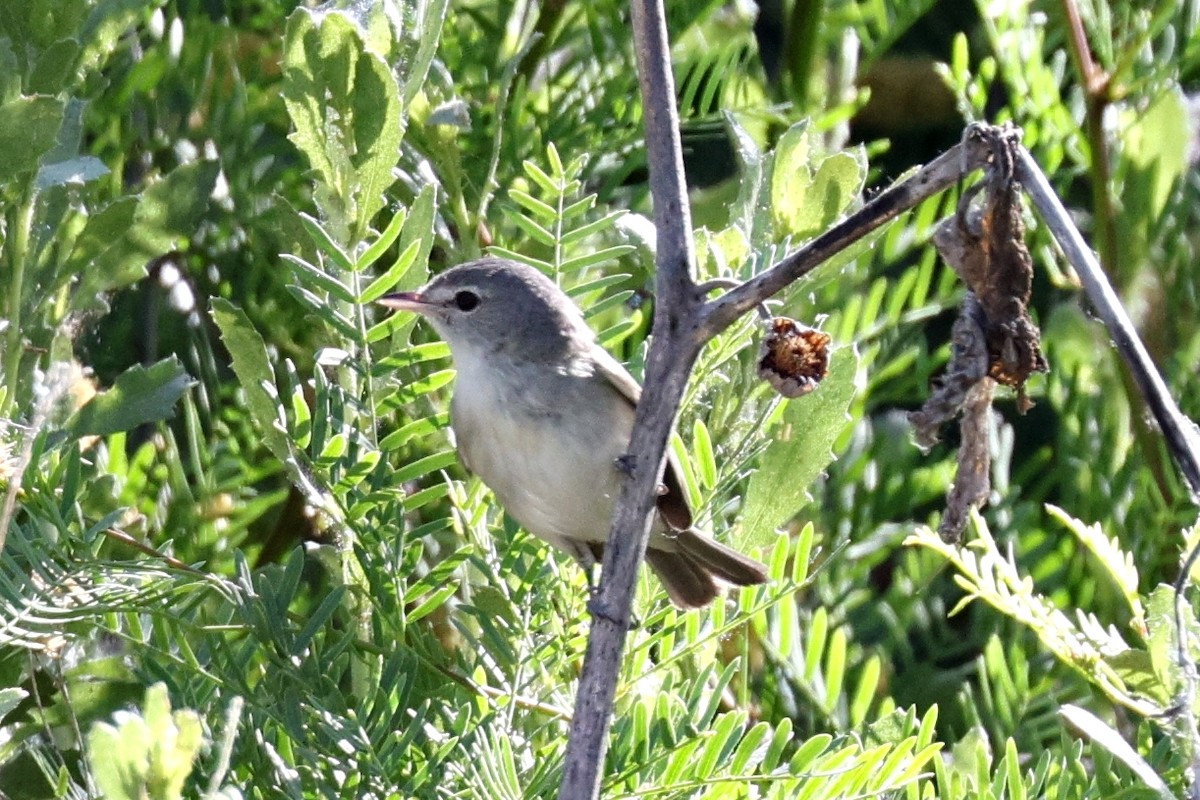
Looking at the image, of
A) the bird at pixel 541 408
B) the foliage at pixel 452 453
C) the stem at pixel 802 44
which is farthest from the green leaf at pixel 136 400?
the stem at pixel 802 44

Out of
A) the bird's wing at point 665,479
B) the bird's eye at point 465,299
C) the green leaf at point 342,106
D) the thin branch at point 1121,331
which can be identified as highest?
the green leaf at point 342,106

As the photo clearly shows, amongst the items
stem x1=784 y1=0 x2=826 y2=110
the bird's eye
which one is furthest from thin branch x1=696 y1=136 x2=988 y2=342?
stem x1=784 y1=0 x2=826 y2=110

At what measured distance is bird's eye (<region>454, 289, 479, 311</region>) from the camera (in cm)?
221

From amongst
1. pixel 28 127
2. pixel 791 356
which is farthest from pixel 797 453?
pixel 28 127

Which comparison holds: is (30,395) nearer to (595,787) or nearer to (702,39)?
→ (595,787)

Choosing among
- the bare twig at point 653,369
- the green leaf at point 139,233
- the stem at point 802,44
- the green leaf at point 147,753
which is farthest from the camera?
the stem at point 802,44

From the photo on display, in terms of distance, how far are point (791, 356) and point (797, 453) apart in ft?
0.89

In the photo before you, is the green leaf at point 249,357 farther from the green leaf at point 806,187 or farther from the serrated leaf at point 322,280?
the green leaf at point 806,187

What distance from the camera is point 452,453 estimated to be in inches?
58.4

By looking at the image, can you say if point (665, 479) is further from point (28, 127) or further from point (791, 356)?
point (28, 127)

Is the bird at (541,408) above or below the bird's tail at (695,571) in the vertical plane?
above

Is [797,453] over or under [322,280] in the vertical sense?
under

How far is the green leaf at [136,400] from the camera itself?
4.75 ft

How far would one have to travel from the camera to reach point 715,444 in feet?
5.20
